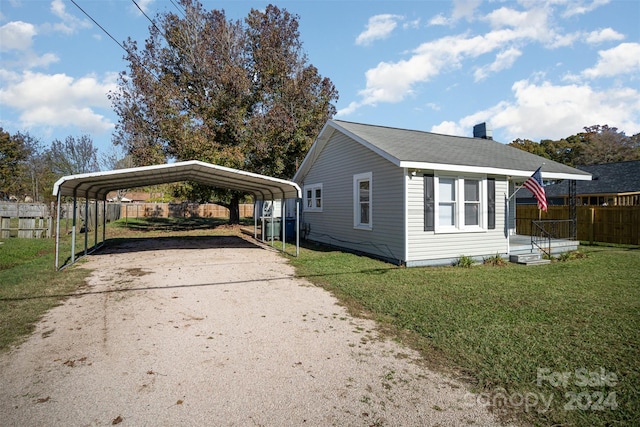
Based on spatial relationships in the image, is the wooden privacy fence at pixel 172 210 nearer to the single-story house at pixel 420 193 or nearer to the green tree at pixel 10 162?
the green tree at pixel 10 162

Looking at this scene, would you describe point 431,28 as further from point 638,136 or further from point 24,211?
point 638,136

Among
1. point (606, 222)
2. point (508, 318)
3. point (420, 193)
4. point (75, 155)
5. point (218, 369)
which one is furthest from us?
point (75, 155)

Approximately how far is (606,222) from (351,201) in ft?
39.4

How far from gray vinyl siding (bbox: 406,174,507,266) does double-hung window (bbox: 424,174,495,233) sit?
181 millimetres

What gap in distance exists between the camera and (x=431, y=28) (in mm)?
10047

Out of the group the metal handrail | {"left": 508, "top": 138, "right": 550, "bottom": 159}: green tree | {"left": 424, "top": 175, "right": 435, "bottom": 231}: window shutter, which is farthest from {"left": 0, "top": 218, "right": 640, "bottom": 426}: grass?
{"left": 508, "top": 138, "right": 550, "bottom": 159}: green tree

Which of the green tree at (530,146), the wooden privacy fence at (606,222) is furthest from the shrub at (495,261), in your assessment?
the green tree at (530,146)

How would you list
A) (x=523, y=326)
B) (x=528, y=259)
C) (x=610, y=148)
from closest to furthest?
(x=523, y=326) < (x=528, y=259) < (x=610, y=148)

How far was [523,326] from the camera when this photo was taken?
A: 4.73 metres

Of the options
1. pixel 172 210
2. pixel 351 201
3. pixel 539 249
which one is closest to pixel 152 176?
pixel 351 201

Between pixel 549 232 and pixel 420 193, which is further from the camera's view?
pixel 549 232

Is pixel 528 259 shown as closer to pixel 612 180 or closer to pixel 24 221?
pixel 612 180

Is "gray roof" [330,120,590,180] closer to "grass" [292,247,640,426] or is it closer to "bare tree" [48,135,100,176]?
"grass" [292,247,640,426]

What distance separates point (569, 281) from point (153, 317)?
8.23 m
